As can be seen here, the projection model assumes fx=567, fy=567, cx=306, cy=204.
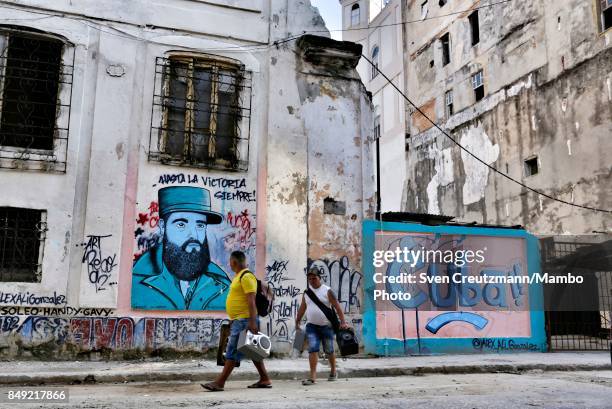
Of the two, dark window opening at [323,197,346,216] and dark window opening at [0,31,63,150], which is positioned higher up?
dark window opening at [0,31,63,150]

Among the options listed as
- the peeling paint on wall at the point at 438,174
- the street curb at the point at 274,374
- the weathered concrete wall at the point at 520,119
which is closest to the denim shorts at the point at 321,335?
the street curb at the point at 274,374

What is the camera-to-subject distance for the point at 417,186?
1048 inches

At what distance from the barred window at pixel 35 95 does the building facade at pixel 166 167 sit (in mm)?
25

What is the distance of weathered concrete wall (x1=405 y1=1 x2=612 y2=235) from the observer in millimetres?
17406

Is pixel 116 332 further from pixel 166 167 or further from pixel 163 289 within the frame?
pixel 166 167

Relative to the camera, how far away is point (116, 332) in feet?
31.5

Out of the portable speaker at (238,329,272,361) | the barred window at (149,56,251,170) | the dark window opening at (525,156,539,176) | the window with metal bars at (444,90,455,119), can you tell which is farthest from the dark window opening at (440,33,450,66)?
the portable speaker at (238,329,272,361)

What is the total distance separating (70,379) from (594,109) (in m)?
16.3

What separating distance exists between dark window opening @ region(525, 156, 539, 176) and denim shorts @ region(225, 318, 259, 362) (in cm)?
1603

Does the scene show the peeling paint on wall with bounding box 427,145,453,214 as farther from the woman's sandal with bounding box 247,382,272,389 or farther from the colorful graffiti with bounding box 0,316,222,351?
the woman's sandal with bounding box 247,382,272,389

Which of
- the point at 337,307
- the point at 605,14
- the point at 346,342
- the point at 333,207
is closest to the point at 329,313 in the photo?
the point at 337,307

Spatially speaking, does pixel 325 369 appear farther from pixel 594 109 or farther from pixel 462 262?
pixel 594 109

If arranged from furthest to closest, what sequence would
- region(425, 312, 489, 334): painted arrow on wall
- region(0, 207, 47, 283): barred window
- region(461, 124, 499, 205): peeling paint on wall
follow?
region(461, 124, 499, 205): peeling paint on wall, region(425, 312, 489, 334): painted arrow on wall, region(0, 207, 47, 283): barred window

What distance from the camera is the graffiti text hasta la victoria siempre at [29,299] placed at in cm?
918
